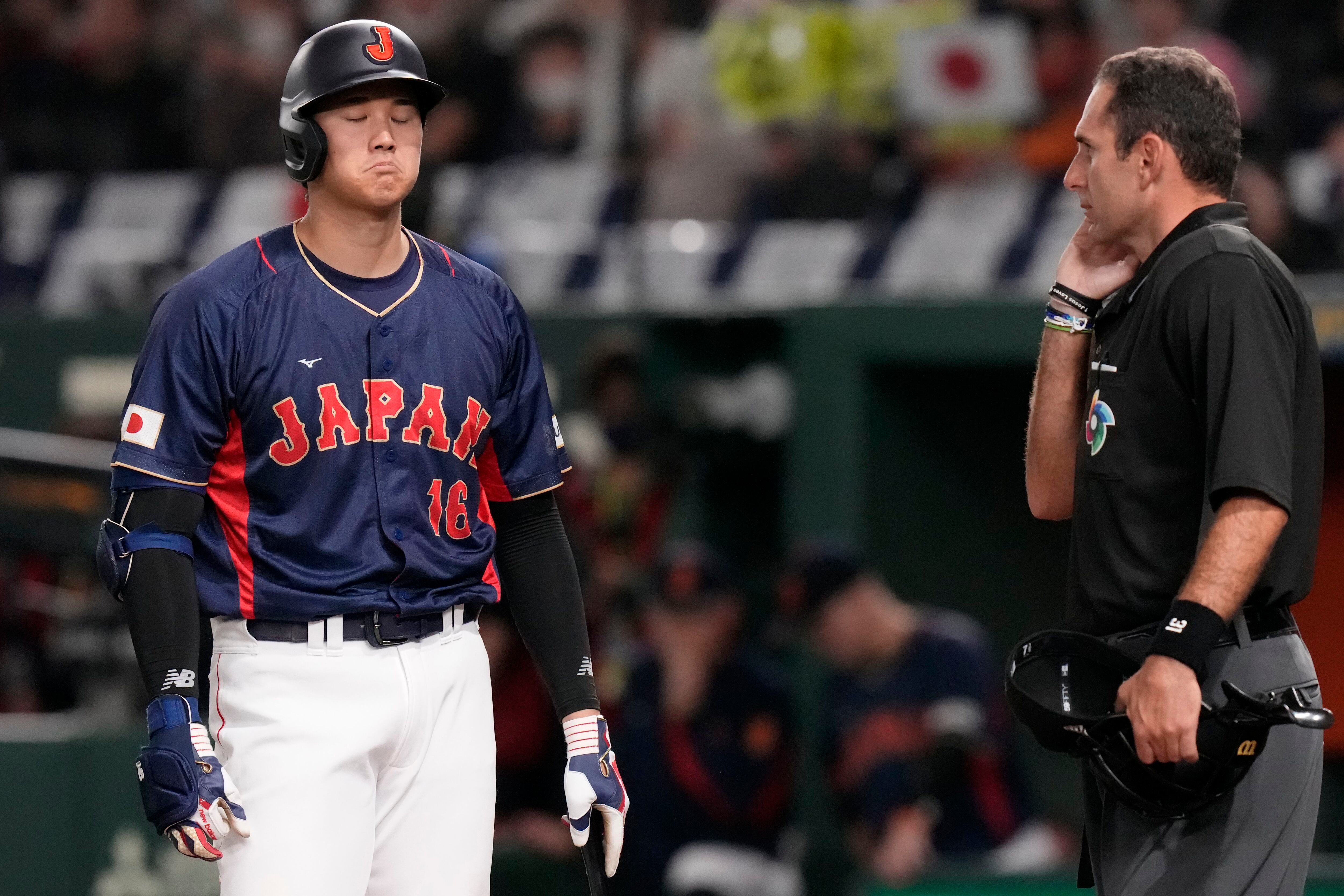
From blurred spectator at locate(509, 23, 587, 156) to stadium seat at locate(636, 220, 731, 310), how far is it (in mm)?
1097

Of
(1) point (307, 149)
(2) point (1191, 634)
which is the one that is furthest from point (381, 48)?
(2) point (1191, 634)

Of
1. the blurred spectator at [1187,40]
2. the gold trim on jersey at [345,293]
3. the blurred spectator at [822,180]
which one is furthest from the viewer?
the blurred spectator at [822,180]

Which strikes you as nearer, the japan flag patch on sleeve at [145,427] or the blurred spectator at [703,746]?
the japan flag patch on sleeve at [145,427]

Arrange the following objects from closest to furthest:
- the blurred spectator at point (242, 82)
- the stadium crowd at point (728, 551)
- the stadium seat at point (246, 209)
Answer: the stadium crowd at point (728, 551), the stadium seat at point (246, 209), the blurred spectator at point (242, 82)

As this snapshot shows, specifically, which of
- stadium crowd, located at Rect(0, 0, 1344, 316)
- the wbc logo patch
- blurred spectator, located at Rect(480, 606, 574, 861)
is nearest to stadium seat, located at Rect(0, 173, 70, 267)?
stadium crowd, located at Rect(0, 0, 1344, 316)

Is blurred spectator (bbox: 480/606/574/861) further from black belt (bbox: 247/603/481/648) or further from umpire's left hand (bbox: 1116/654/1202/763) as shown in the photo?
umpire's left hand (bbox: 1116/654/1202/763)

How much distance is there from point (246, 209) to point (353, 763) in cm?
611

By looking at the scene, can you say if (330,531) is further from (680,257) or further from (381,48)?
(680,257)

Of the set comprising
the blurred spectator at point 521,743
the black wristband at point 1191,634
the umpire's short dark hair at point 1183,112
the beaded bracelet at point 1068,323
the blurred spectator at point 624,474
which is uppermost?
the umpire's short dark hair at point 1183,112

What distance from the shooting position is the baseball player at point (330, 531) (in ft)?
9.22

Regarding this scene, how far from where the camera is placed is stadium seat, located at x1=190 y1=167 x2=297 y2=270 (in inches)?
324

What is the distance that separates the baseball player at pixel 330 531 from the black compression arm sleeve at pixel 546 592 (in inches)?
4.3

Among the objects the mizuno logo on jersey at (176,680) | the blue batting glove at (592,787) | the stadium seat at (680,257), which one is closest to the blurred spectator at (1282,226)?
the stadium seat at (680,257)

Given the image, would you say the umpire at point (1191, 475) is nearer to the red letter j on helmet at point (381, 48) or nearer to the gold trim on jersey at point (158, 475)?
the red letter j on helmet at point (381, 48)
